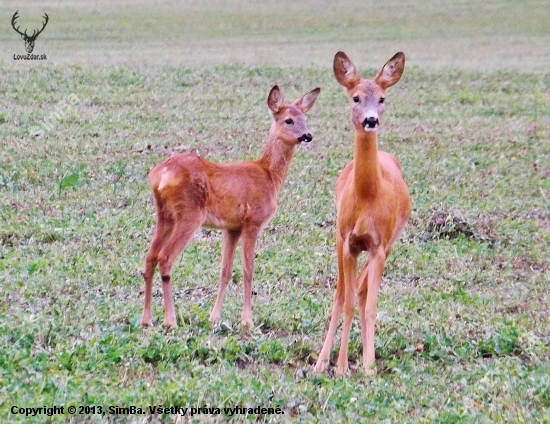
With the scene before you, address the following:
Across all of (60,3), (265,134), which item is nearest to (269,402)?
(265,134)

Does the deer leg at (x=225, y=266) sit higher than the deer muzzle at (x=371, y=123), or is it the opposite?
the deer muzzle at (x=371, y=123)

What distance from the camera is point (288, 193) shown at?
12.3 m

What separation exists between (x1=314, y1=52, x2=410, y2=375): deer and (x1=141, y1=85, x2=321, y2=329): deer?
2.90 ft

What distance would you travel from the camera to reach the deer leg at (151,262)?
24.3 ft

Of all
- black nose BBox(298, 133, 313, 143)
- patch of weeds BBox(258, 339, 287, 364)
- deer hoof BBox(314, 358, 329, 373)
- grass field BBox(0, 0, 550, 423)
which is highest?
black nose BBox(298, 133, 313, 143)

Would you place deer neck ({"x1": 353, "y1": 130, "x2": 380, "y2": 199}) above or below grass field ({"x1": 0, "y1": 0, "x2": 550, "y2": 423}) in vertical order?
above

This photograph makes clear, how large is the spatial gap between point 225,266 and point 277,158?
1166 millimetres

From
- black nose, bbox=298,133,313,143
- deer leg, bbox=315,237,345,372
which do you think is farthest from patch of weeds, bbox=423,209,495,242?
deer leg, bbox=315,237,345,372

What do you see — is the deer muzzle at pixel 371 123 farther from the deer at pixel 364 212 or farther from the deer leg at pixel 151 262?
the deer leg at pixel 151 262

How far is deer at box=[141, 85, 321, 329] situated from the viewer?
7.67 m

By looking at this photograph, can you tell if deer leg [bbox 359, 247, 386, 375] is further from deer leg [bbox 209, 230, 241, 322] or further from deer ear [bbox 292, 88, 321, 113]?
deer ear [bbox 292, 88, 321, 113]

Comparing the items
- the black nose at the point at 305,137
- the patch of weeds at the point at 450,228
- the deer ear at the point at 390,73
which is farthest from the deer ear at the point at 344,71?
the patch of weeds at the point at 450,228

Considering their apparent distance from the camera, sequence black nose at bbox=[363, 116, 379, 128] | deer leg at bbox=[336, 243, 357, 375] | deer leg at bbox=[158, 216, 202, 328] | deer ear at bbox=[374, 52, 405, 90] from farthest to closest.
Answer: deer leg at bbox=[158, 216, 202, 328], deer ear at bbox=[374, 52, 405, 90], deer leg at bbox=[336, 243, 357, 375], black nose at bbox=[363, 116, 379, 128]

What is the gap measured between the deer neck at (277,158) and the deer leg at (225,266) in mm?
620
